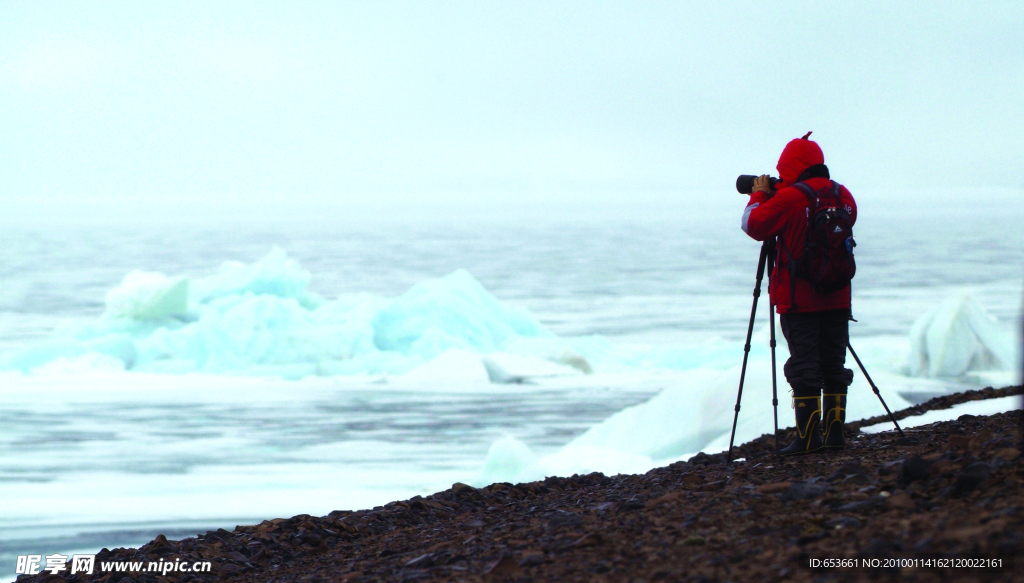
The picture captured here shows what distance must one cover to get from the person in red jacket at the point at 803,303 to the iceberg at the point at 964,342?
17.6m

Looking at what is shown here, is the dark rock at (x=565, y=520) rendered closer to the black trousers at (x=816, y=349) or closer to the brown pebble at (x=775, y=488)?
the brown pebble at (x=775, y=488)

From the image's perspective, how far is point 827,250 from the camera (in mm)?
4828

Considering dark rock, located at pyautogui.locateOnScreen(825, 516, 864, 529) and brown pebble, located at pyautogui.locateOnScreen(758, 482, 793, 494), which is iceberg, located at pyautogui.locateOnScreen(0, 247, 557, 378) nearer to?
brown pebble, located at pyautogui.locateOnScreen(758, 482, 793, 494)

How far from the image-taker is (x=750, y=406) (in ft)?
40.0

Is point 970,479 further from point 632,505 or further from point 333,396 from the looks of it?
point 333,396

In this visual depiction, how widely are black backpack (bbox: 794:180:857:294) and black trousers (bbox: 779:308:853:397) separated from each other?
0.61 ft

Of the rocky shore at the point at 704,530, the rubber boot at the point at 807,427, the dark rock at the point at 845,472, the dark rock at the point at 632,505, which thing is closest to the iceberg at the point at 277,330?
the rocky shore at the point at 704,530

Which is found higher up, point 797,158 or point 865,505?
point 797,158

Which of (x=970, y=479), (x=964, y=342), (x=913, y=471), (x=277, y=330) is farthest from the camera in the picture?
(x=277, y=330)

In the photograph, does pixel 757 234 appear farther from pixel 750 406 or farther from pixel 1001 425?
pixel 750 406

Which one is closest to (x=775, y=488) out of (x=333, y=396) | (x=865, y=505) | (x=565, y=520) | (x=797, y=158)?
(x=865, y=505)

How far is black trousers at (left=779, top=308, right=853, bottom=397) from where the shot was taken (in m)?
4.94

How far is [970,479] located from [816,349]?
1609 millimetres

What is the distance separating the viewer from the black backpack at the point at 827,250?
4.81m
